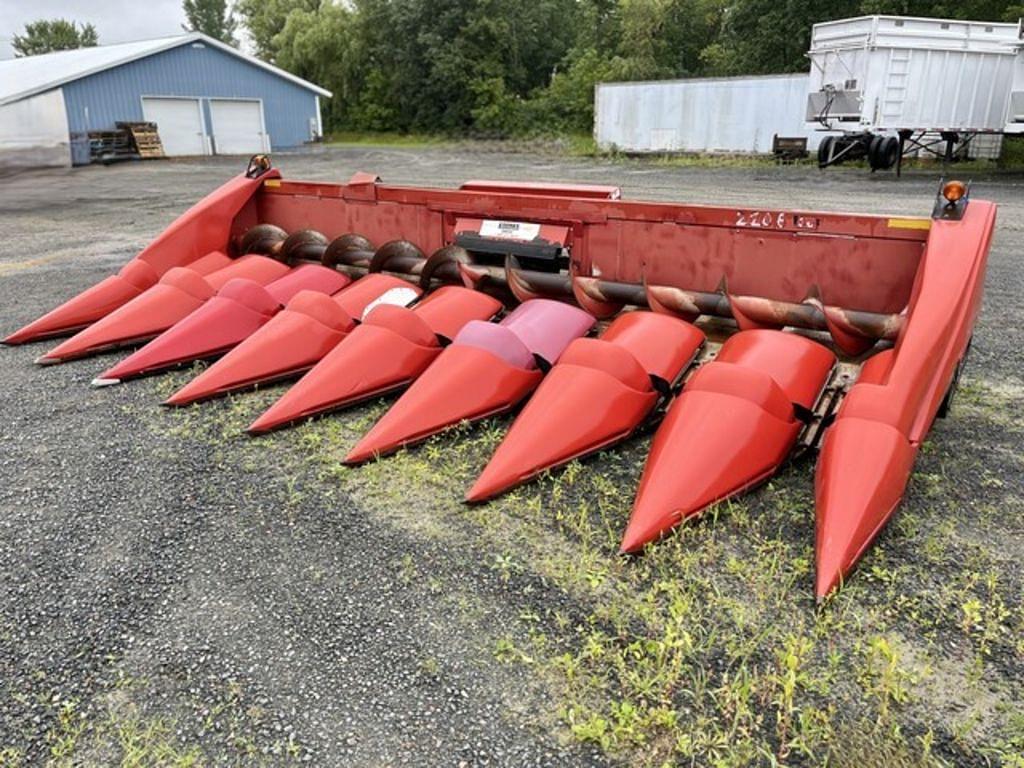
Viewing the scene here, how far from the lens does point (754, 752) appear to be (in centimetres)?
176

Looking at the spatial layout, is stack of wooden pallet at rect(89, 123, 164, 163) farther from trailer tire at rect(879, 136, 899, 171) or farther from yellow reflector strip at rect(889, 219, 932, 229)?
yellow reflector strip at rect(889, 219, 932, 229)

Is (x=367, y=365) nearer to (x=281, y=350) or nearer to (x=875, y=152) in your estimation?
(x=281, y=350)

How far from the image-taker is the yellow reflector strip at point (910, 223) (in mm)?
3305

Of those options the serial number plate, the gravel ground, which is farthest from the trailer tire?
the serial number plate

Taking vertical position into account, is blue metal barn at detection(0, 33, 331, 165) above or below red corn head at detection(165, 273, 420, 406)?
above

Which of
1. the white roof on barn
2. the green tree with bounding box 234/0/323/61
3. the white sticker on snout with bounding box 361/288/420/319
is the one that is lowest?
the white sticker on snout with bounding box 361/288/420/319

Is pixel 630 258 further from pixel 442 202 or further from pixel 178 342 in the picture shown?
pixel 178 342

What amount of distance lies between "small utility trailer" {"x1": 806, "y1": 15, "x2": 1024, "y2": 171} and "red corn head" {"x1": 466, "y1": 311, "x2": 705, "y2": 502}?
14669 mm

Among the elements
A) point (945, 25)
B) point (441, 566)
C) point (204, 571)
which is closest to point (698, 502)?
point (441, 566)

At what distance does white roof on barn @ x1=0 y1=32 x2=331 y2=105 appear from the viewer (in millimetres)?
24906

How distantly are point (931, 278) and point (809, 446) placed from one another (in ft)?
2.51

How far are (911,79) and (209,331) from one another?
613 inches

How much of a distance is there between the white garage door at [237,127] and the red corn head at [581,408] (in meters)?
29.5

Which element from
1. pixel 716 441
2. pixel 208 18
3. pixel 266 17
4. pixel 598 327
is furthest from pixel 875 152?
Answer: pixel 208 18
